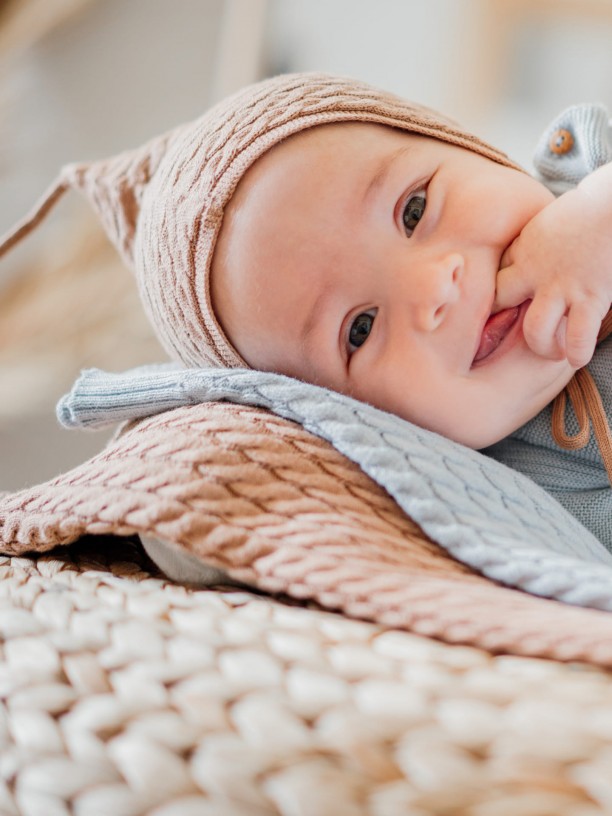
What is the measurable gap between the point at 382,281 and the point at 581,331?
0.19 m

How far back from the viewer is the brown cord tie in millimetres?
819

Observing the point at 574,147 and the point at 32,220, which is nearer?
the point at 574,147

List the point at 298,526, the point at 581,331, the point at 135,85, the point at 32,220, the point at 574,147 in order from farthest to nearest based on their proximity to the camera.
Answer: the point at 135,85
the point at 32,220
the point at 574,147
the point at 581,331
the point at 298,526

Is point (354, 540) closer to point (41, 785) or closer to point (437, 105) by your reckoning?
point (41, 785)

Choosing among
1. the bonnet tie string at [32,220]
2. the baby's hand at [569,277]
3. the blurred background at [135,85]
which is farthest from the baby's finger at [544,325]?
the blurred background at [135,85]

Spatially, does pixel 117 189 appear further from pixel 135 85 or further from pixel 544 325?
pixel 135 85

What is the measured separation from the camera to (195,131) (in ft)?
3.10

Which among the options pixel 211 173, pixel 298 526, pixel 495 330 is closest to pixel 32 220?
pixel 211 173

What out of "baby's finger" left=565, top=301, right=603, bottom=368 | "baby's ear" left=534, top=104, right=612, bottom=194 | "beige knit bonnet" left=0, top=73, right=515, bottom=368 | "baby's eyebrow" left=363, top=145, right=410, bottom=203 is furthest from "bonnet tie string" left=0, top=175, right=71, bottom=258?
"baby's finger" left=565, top=301, right=603, bottom=368

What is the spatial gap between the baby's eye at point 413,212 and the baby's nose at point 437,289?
54 mm

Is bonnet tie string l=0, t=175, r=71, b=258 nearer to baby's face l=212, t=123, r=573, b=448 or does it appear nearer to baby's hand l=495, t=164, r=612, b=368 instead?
baby's face l=212, t=123, r=573, b=448

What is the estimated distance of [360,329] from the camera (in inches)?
33.8

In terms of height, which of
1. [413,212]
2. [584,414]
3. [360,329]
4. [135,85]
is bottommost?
[584,414]

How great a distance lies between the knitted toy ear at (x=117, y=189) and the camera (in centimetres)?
108
